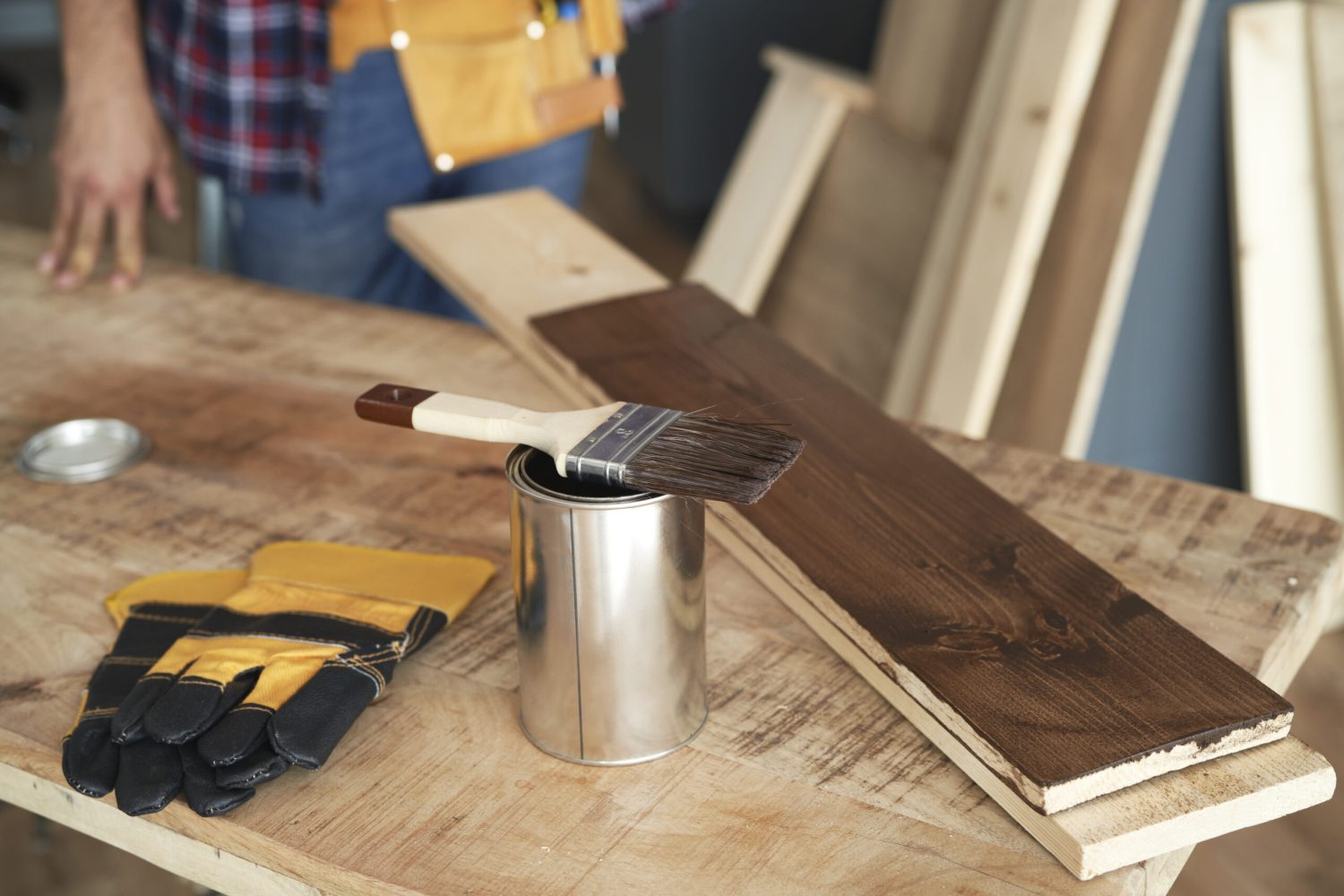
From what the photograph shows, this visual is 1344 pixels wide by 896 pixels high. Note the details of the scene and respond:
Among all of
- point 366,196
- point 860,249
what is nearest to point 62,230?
point 366,196

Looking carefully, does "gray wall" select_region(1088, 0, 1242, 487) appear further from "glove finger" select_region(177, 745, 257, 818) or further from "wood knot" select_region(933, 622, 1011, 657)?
"glove finger" select_region(177, 745, 257, 818)

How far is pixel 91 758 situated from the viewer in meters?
0.77

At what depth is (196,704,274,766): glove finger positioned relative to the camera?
2.43 ft

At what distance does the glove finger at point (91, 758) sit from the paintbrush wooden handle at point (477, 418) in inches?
10.2

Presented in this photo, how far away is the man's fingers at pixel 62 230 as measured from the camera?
1.56 metres

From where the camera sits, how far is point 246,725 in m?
0.75

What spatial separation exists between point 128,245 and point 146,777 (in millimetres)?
996

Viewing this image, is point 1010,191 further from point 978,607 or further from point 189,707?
Result: point 189,707

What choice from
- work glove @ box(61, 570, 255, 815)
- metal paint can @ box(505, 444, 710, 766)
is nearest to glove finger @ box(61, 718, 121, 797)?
work glove @ box(61, 570, 255, 815)

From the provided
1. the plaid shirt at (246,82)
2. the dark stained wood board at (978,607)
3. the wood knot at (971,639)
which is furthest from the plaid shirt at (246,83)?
the wood knot at (971,639)

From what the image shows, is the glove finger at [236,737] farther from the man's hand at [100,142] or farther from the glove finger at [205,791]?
the man's hand at [100,142]

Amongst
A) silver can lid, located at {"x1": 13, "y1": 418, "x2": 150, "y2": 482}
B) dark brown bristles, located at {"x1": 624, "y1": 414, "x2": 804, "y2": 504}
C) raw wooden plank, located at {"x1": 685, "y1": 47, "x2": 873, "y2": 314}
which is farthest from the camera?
raw wooden plank, located at {"x1": 685, "y1": 47, "x2": 873, "y2": 314}

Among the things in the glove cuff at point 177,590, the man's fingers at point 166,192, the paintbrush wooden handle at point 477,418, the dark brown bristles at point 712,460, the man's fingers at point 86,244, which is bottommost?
the glove cuff at point 177,590

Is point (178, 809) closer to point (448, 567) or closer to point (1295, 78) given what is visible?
point (448, 567)
